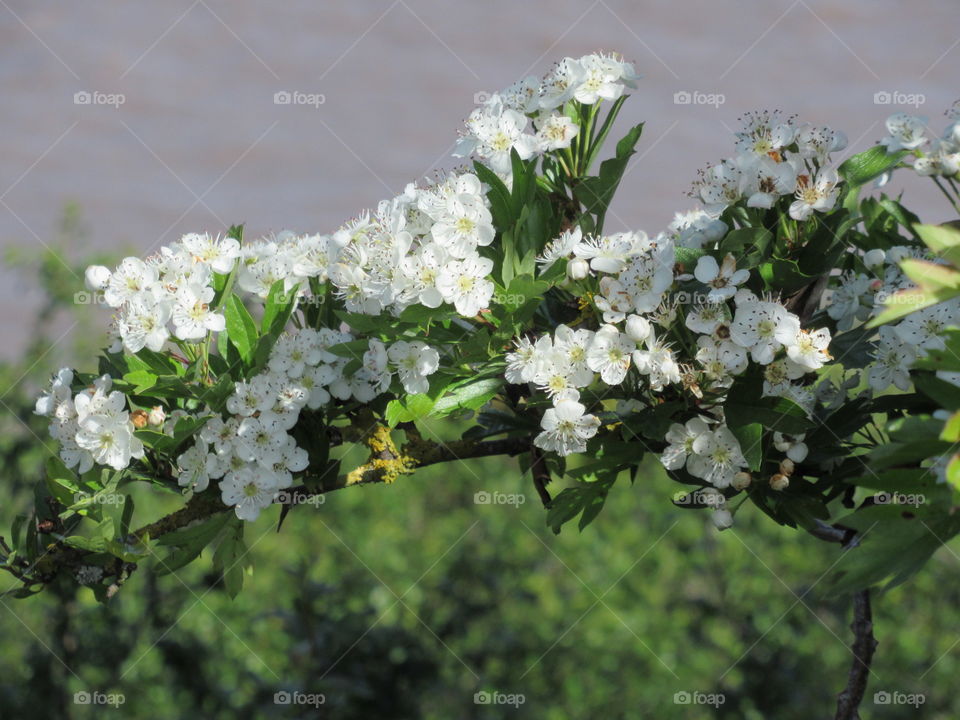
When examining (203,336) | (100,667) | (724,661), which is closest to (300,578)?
(100,667)

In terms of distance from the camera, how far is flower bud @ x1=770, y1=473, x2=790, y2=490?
1.24 meters

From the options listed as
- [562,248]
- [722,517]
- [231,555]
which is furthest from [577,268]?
[231,555]

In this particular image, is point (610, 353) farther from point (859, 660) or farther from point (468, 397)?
point (859, 660)

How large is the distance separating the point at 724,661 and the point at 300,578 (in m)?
1.32

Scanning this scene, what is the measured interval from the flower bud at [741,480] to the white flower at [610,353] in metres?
0.20

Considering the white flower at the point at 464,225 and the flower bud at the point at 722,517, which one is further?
the flower bud at the point at 722,517

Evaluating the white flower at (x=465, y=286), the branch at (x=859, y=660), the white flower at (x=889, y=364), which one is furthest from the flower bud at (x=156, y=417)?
the branch at (x=859, y=660)

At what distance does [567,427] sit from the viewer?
1214 millimetres

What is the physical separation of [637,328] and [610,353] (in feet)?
0.14

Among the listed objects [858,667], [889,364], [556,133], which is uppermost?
[556,133]

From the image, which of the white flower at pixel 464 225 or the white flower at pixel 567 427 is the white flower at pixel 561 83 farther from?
the white flower at pixel 567 427

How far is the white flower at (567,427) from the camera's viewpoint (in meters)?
1.19

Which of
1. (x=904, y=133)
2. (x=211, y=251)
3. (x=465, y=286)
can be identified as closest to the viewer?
(x=465, y=286)

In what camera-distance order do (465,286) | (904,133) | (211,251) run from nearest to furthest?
1. (465,286)
2. (904,133)
3. (211,251)
